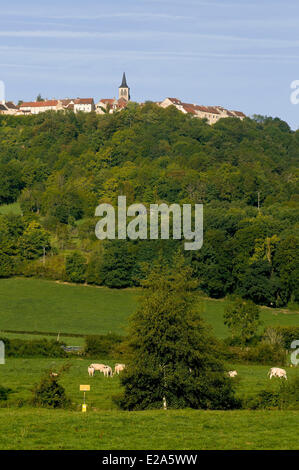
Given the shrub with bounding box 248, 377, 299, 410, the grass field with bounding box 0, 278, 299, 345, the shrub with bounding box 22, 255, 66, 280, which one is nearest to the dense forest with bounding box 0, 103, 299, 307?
the shrub with bounding box 22, 255, 66, 280

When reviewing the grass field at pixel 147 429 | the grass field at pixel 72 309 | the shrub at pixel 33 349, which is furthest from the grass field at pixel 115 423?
the grass field at pixel 72 309

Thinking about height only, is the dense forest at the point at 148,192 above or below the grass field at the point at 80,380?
above

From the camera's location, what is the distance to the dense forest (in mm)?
89562

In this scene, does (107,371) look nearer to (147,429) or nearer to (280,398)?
(280,398)

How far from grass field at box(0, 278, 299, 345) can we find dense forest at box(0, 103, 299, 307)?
11.3ft

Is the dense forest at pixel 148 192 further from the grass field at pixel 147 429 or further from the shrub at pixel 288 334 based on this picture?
the grass field at pixel 147 429

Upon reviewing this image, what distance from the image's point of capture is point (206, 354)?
29.8 metres

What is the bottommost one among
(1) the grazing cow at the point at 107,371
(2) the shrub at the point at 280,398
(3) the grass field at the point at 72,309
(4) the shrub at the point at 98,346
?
(3) the grass field at the point at 72,309

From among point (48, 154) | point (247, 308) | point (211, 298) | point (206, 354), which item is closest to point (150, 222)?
point (211, 298)

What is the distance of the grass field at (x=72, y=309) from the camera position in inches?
2837

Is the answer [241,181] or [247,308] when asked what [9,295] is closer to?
[247,308]

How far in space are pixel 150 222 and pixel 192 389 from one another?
7554cm

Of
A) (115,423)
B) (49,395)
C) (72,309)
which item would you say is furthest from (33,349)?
(115,423)

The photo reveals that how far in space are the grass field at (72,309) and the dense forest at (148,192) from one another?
3443mm
